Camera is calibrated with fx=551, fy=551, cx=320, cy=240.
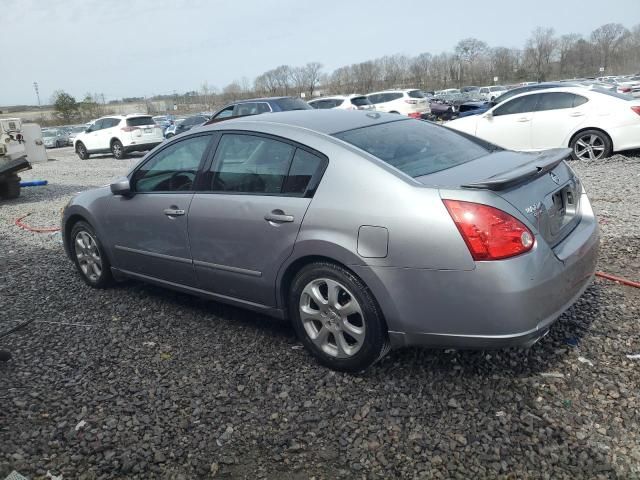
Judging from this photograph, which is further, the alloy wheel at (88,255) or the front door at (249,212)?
the alloy wheel at (88,255)

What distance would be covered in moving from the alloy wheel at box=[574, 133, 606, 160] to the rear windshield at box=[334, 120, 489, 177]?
299 inches

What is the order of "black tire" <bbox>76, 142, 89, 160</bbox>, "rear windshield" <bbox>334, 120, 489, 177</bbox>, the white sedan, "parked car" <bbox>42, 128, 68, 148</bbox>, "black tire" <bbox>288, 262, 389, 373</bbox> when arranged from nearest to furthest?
"black tire" <bbox>288, 262, 389, 373</bbox>, "rear windshield" <bbox>334, 120, 489, 177</bbox>, the white sedan, "black tire" <bbox>76, 142, 89, 160</bbox>, "parked car" <bbox>42, 128, 68, 148</bbox>

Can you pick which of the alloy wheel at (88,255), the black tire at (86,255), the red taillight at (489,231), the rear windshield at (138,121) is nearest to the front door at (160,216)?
the black tire at (86,255)

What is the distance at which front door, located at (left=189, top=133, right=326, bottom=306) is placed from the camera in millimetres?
3461

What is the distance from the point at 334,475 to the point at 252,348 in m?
1.44

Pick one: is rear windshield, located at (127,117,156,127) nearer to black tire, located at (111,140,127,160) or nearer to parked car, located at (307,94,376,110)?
black tire, located at (111,140,127,160)

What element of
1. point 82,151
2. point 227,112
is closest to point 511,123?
point 227,112

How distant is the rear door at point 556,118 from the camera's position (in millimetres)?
10508

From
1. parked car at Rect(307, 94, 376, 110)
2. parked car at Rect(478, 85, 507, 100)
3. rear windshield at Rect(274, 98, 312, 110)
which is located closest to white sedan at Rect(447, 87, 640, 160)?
rear windshield at Rect(274, 98, 312, 110)

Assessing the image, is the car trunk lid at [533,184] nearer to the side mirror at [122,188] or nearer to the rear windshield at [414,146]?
the rear windshield at [414,146]

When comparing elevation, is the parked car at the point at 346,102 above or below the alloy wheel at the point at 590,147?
above

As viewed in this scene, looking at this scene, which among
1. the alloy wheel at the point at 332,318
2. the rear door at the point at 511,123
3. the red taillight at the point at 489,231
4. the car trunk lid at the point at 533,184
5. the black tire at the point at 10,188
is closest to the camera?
the red taillight at the point at 489,231

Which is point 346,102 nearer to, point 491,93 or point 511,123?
point 511,123

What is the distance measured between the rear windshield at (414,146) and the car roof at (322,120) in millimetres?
82
